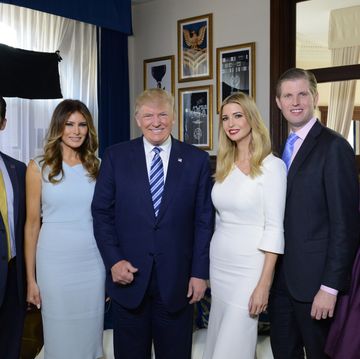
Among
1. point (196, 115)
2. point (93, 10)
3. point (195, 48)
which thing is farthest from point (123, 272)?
point (195, 48)

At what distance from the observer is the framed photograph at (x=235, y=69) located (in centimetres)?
439

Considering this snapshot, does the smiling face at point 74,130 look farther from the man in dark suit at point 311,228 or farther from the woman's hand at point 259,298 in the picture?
the woman's hand at point 259,298

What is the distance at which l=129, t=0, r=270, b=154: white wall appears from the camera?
4348mm

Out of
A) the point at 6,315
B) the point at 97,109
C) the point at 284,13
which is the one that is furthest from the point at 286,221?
the point at 97,109

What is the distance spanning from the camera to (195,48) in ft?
15.6

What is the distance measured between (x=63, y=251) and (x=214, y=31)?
2977 millimetres

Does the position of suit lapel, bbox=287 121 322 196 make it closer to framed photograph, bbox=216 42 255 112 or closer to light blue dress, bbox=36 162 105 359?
light blue dress, bbox=36 162 105 359

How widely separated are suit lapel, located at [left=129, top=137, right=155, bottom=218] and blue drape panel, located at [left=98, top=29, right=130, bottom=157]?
8.82 ft

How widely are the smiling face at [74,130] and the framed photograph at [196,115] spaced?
2405mm

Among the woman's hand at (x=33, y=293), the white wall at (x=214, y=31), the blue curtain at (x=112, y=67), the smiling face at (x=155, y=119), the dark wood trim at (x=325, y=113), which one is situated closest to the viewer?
the smiling face at (x=155, y=119)

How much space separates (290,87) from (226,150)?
0.37 m

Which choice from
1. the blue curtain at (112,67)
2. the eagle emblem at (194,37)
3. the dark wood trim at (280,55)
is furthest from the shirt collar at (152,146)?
the eagle emblem at (194,37)

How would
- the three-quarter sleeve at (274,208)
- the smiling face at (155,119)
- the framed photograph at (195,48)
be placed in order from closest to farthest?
the three-quarter sleeve at (274,208) < the smiling face at (155,119) < the framed photograph at (195,48)

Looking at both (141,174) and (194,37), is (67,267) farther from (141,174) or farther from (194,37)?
(194,37)
